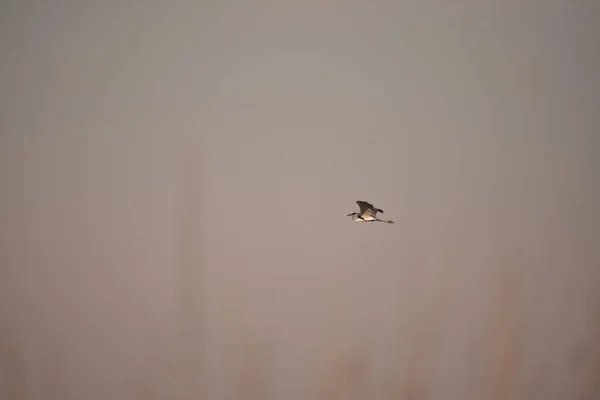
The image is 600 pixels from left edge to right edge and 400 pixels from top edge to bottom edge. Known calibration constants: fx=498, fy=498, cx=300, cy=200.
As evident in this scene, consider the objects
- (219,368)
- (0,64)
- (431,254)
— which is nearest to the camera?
(0,64)

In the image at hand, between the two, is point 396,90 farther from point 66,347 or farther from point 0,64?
point 66,347

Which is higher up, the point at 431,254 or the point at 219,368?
the point at 431,254

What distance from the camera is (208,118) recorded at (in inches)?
70.4

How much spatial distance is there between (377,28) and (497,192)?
79cm

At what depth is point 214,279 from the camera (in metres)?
1.81

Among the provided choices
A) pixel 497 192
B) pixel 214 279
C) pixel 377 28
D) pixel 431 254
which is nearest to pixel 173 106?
pixel 214 279

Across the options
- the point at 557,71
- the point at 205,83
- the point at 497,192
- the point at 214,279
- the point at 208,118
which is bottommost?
the point at 214,279

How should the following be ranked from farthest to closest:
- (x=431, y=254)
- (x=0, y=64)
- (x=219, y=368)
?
(x=431, y=254) < (x=219, y=368) < (x=0, y=64)

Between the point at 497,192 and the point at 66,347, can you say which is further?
the point at 497,192

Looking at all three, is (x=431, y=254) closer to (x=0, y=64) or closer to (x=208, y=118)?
(x=208, y=118)

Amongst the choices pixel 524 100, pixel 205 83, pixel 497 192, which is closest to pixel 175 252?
pixel 205 83

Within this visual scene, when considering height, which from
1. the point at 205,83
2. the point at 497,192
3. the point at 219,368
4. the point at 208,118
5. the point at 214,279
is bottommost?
the point at 219,368

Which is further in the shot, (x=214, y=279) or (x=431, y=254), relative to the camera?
(x=431, y=254)

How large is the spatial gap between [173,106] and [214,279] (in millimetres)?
638
